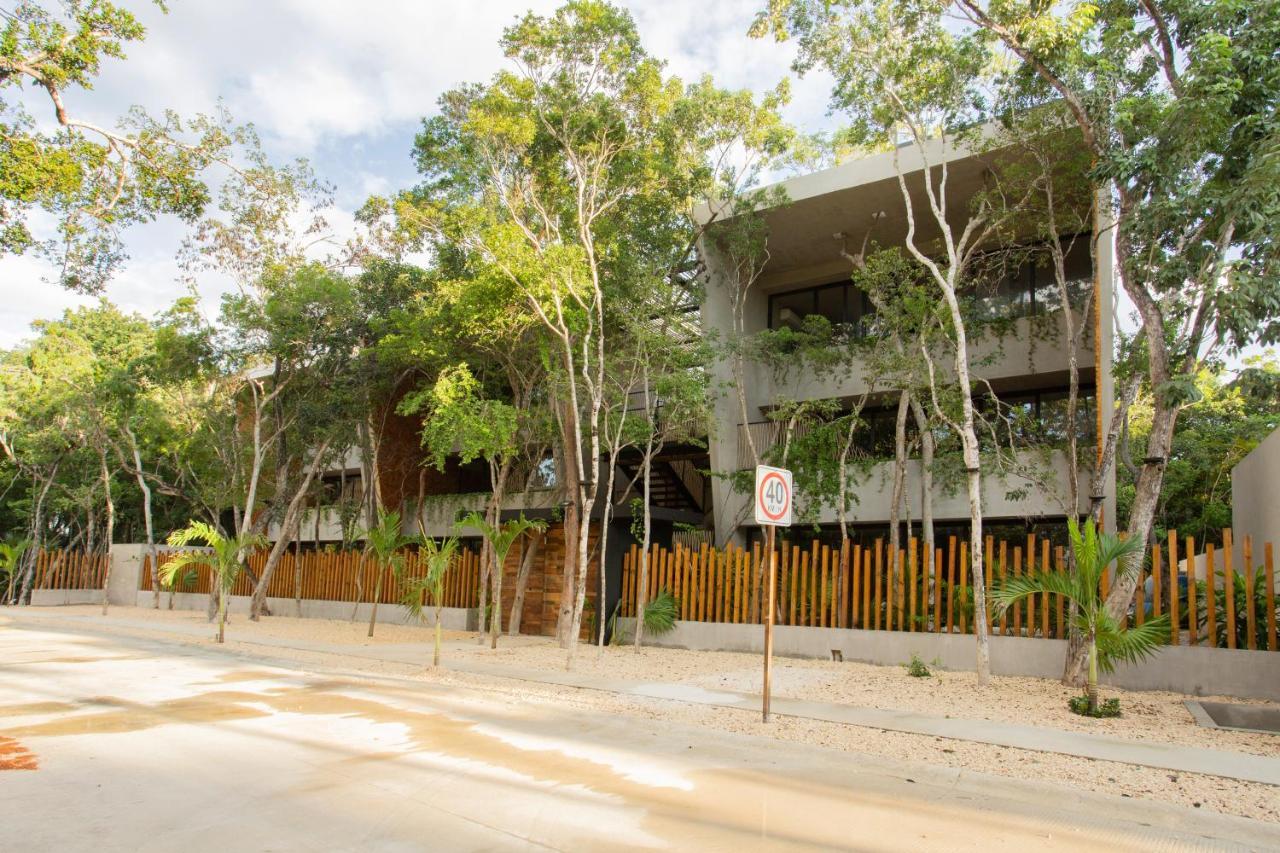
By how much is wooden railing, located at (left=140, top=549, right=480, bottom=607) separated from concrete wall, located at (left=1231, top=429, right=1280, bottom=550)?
49.5ft

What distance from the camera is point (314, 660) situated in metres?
13.3

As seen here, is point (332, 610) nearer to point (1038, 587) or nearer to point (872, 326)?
point (872, 326)

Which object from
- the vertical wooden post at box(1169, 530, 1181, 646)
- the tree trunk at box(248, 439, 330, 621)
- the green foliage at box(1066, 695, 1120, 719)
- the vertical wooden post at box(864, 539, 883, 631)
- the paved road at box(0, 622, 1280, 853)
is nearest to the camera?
the paved road at box(0, 622, 1280, 853)

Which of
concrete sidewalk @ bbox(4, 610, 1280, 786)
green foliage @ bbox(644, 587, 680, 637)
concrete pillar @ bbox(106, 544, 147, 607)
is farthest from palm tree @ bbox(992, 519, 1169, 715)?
concrete pillar @ bbox(106, 544, 147, 607)

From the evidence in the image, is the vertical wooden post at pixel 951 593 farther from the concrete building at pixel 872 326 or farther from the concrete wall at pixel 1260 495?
the concrete wall at pixel 1260 495

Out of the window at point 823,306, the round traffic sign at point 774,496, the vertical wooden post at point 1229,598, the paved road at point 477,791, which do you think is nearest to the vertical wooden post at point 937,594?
the vertical wooden post at point 1229,598

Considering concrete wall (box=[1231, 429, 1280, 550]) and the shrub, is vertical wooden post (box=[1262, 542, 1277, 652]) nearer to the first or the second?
concrete wall (box=[1231, 429, 1280, 550])

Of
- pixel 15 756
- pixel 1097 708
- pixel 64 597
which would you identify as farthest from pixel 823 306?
pixel 64 597

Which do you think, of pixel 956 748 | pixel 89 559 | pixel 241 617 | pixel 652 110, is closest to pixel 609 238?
pixel 652 110

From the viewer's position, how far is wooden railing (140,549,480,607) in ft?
65.9

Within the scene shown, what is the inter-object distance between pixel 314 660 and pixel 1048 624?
11105 mm

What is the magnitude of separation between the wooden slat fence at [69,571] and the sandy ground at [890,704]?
1638cm

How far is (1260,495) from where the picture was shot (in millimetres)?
11711

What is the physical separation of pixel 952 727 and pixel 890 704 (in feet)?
4.57
